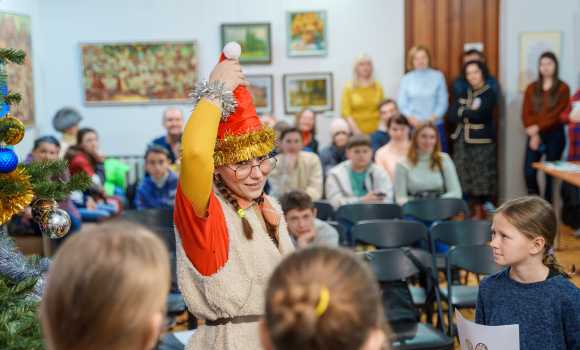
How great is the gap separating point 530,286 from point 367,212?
2222 millimetres

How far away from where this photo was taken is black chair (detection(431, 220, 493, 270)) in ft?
10.6

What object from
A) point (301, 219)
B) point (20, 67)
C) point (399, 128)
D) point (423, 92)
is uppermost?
point (20, 67)

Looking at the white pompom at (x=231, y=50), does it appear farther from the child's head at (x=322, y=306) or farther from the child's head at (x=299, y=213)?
the child's head at (x=299, y=213)

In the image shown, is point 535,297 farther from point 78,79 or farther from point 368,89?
point 78,79

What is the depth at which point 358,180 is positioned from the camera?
453 cm

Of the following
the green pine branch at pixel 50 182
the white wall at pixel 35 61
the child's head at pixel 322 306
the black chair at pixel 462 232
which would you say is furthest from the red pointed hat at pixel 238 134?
the white wall at pixel 35 61

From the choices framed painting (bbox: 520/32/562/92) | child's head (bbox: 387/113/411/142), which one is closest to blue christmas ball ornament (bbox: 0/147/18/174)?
child's head (bbox: 387/113/411/142)

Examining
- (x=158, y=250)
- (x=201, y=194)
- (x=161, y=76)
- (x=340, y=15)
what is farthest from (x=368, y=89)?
(x=158, y=250)

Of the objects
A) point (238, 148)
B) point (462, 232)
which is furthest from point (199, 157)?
point (462, 232)

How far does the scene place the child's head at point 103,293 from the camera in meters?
0.78

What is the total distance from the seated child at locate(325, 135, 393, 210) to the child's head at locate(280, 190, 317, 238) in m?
1.39

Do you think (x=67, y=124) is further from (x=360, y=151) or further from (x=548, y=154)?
(x=548, y=154)

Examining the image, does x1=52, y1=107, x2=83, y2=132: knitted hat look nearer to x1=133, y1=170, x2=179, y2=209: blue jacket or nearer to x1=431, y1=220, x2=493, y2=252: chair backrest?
x1=133, y1=170, x2=179, y2=209: blue jacket

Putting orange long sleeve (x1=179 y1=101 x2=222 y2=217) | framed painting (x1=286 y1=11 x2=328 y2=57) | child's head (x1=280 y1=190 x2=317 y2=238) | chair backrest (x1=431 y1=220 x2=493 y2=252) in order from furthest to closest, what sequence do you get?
framed painting (x1=286 y1=11 x2=328 y2=57)
chair backrest (x1=431 y1=220 x2=493 y2=252)
child's head (x1=280 y1=190 x2=317 y2=238)
orange long sleeve (x1=179 y1=101 x2=222 y2=217)
